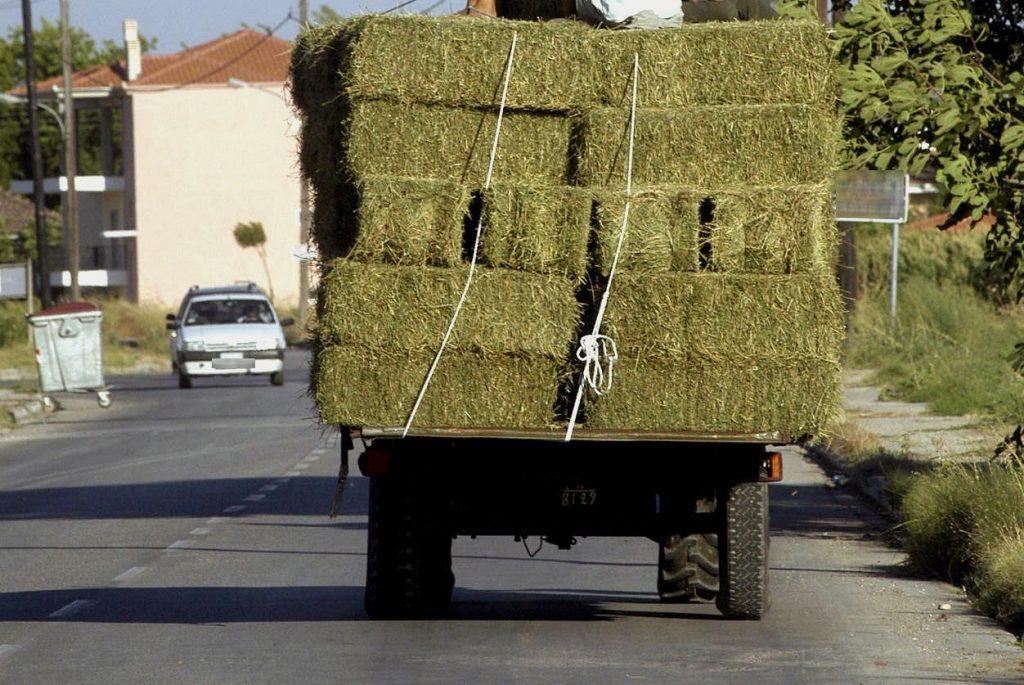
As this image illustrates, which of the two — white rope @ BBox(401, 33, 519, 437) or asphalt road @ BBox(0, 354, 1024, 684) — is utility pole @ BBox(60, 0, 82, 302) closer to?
asphalt road @ BBox(0, 354, 1024, 684)

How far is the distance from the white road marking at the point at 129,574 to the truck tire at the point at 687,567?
10.9 feet

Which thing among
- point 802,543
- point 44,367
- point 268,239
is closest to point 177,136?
point 268,239

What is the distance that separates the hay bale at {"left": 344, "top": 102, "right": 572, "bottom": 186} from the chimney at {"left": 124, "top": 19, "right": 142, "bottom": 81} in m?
62.1

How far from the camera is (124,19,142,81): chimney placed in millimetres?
70000

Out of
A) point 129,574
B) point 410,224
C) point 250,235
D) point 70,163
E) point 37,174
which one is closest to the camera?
point 410,224

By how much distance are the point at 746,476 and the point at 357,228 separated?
7.06 feet

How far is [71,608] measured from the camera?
33.6 feet

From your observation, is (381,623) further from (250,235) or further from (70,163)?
(250,235)

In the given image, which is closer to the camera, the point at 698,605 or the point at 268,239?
the point at 698,605

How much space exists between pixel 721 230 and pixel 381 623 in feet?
8.42

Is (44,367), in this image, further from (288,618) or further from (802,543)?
(288,618)

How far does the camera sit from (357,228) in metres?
8.88

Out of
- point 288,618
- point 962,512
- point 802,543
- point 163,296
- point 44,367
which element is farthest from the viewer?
point 163,296

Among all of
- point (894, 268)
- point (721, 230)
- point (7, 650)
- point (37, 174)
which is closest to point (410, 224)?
point (721, 230)
